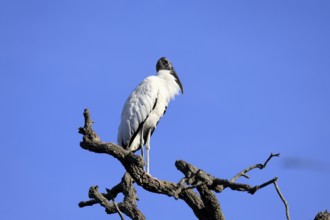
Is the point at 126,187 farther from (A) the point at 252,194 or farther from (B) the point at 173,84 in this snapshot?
(B) the point at 173,84

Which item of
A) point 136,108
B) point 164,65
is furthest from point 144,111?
point 164,65

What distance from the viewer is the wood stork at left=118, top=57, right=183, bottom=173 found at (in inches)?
419

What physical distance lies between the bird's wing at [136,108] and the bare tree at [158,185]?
98.4 inches

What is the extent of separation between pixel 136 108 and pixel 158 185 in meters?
3.16

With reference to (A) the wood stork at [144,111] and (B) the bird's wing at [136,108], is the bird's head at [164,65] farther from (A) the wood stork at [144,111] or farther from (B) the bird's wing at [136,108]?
(B) the bird's wing at [136,108]

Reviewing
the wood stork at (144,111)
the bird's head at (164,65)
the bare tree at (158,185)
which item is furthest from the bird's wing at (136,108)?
the bare tree at (158,185)

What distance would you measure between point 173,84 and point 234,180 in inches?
173

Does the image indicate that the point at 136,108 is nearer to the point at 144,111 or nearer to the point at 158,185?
the point at 144,111

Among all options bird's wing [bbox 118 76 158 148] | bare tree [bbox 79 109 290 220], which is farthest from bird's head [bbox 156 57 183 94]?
bare tree [bbox 79 109 290 220]

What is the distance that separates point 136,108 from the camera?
10.8 meters

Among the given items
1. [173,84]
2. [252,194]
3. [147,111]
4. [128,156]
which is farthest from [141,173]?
[173,84]

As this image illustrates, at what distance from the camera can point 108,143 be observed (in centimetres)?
746

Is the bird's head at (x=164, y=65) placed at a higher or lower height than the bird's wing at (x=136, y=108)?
higher

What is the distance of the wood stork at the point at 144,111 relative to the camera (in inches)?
419
